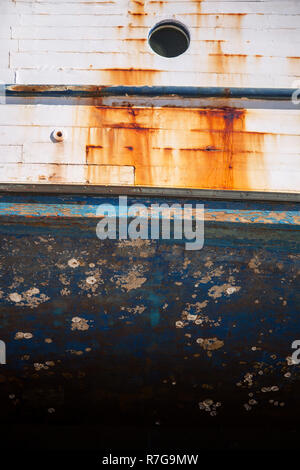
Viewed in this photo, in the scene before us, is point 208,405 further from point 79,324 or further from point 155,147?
point 155,147

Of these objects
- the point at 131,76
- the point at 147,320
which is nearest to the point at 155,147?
the point at 131,76

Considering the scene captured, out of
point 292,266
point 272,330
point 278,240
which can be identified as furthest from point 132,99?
point 272,330

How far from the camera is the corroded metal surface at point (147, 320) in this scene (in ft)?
6.89

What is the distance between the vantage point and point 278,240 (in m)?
2.10

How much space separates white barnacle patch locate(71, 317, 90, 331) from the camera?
2.31 meters

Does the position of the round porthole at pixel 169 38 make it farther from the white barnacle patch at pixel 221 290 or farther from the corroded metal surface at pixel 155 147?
the white barnacle patch at pixel 221 290

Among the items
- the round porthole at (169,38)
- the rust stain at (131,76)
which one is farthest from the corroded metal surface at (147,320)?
the round porthole at (169,38)

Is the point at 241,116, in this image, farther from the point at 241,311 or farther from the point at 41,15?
the point at 41,15

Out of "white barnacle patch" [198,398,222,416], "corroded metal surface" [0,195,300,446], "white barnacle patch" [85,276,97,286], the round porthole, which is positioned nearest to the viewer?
"corroded metal surface" [0,195,300,446]

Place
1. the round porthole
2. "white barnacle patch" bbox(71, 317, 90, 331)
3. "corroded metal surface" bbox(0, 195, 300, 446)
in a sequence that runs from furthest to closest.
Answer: the round porthole, "white barnacle patch" bbox(71, 317, 90, 331), "corroded metal surface" bbox(0, 195, 300, 446)

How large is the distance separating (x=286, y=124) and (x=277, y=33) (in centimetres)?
58

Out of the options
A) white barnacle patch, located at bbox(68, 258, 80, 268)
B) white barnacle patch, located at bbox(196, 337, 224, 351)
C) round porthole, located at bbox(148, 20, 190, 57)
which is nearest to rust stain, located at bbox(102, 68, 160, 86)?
round porthole, located at bbox(148, 20, 190, 57)

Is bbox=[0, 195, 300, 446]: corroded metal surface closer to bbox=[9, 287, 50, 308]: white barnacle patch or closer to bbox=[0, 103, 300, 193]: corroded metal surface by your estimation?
bbox=[9, 287, 50, 308]: white barnacle patch

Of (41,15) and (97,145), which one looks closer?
(97,145)
